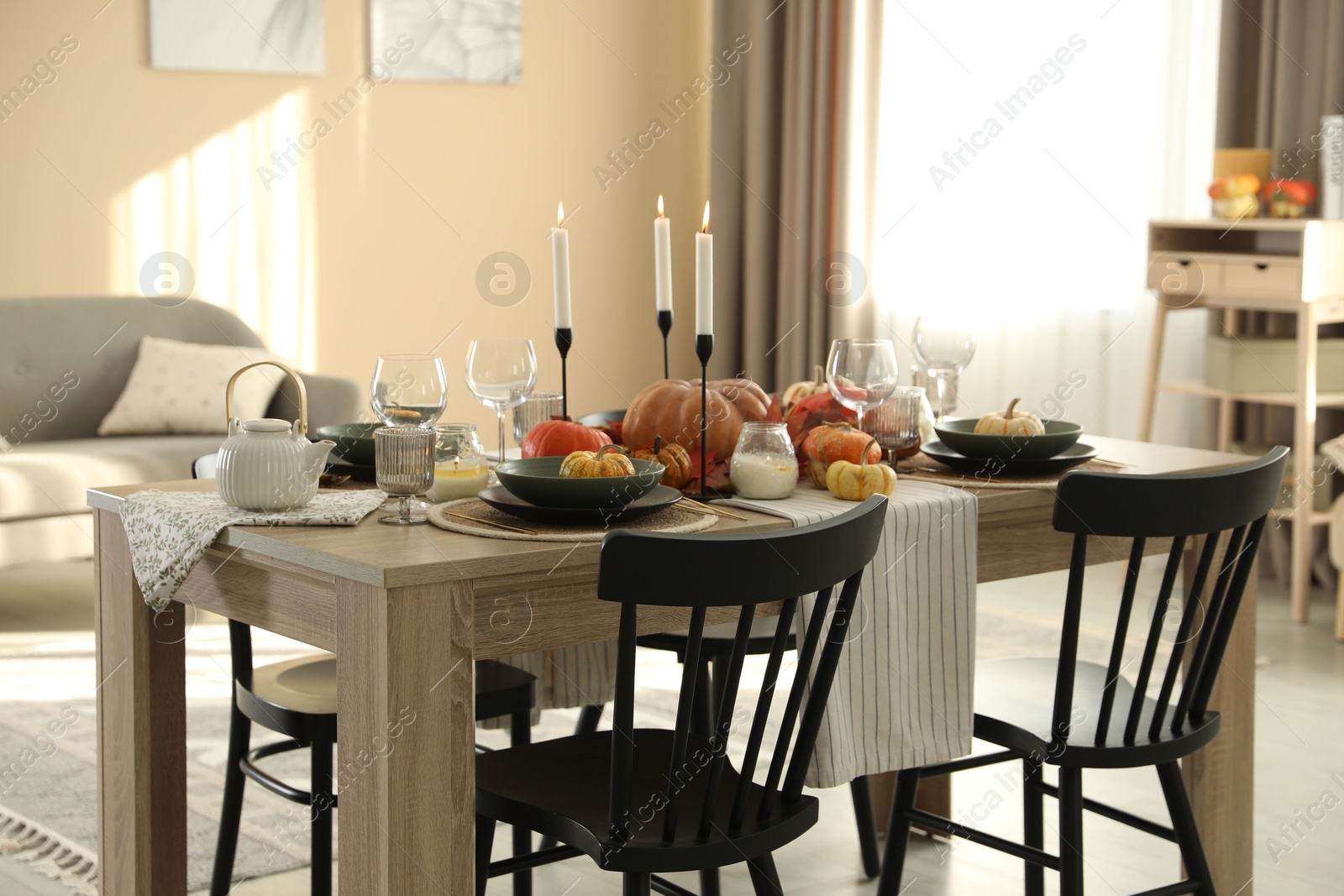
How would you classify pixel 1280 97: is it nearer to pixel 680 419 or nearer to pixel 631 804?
pixel 680 419

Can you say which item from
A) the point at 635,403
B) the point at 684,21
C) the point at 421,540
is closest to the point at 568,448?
the point at 635,403

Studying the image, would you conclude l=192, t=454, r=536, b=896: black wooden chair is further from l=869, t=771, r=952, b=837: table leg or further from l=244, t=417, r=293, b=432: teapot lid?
l=869, t=771, r=952, b=837: table leg

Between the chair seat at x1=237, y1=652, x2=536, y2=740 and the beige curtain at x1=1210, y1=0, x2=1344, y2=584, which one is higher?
the beige curtain at x1=1210, y1=0, x2=1344, y2=584

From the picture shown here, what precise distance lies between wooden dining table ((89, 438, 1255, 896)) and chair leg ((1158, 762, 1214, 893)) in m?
0.33

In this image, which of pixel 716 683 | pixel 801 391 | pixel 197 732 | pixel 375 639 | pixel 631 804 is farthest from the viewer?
pixel 197 732

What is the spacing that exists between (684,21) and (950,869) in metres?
4.34

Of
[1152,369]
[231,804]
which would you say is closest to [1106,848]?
[231,804]

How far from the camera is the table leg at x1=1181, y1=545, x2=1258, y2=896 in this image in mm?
2109

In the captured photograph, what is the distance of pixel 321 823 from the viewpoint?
1836 mm

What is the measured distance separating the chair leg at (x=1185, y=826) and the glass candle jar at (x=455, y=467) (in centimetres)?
95

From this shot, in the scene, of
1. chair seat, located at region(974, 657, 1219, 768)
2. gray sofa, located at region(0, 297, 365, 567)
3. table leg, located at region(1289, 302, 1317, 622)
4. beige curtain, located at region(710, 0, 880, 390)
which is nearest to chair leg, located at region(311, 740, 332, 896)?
chair seat, located at region(974, 657, 1219, 768)

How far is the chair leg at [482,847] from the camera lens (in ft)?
5.45

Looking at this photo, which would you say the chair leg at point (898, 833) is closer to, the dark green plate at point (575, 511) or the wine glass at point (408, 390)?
the dark green plate at point (575, 511)

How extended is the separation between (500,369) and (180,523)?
0.50 metres
